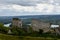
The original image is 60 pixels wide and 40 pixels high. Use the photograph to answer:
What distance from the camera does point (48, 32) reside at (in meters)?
17.6

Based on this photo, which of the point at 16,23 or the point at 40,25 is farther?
the point at 40,25

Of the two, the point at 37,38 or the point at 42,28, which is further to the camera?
the point at 42,28

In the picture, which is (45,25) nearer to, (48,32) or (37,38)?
(48,32)

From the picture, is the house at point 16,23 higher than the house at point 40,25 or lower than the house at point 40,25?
higher

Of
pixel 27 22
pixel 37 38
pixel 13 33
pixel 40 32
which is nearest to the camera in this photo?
pixel 37 38

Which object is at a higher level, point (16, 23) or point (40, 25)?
point (16, 23)

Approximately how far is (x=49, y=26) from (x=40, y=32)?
1.54 metres

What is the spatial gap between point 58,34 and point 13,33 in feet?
12.7

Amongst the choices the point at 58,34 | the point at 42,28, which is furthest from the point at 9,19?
the point at 58,34

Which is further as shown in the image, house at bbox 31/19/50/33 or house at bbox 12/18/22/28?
house at bbox 31/19/50/33

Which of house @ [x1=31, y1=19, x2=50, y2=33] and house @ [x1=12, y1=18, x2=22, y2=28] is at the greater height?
house @ [x1=12, y1=18, x2=22, y2=28]

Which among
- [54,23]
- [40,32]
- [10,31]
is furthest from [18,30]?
[54,23]

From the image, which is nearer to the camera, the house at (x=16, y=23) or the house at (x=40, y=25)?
the house at (x=16, y=23)

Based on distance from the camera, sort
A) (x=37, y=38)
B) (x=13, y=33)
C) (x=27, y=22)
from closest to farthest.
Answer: (x=37, y=38) < (x=13, y=33) < (x=27, y=22)
